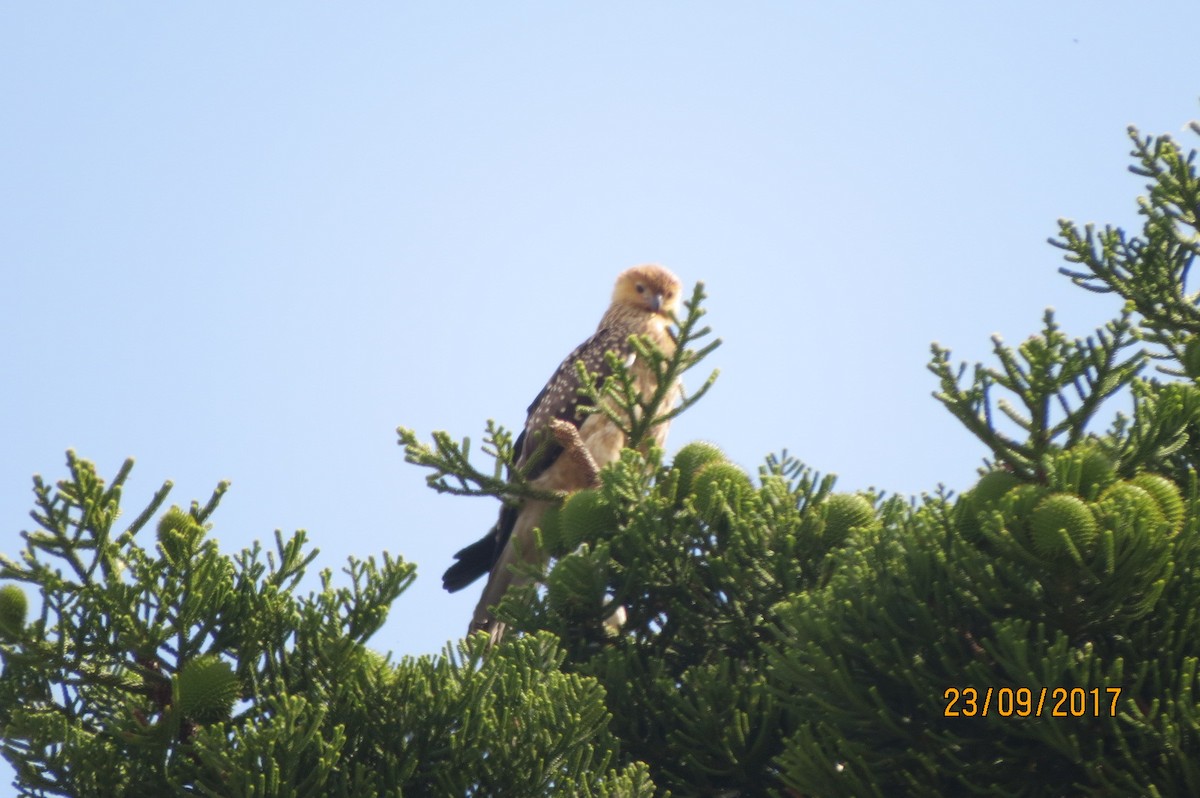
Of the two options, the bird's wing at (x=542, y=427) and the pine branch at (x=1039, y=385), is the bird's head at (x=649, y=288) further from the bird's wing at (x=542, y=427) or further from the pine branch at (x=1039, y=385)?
the pine branch at (x=1039, y=385)

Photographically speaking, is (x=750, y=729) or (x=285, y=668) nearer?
(x=285, y=668)

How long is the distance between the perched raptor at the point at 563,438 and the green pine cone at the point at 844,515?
1270 mm

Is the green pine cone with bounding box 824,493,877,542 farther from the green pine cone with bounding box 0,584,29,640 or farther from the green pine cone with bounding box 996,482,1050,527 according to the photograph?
the green pine cone with bounding box 0,584,29,640

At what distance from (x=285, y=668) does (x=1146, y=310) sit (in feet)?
8.03

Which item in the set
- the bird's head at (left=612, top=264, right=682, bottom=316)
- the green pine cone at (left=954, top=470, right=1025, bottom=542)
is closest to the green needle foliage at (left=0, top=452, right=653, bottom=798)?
the green pine cone at (left=954, top=470, right=1025, bottom=542)

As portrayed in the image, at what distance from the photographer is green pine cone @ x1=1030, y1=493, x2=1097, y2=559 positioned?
2666 millimetres

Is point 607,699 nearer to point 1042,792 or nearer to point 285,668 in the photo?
point 285,668

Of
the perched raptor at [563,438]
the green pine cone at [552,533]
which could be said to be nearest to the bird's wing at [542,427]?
the perched raptor at [563,438]

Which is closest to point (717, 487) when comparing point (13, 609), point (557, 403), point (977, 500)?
point (977, 500)

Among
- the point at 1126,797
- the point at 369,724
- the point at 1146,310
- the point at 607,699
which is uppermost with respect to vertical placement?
the point at 1146,310

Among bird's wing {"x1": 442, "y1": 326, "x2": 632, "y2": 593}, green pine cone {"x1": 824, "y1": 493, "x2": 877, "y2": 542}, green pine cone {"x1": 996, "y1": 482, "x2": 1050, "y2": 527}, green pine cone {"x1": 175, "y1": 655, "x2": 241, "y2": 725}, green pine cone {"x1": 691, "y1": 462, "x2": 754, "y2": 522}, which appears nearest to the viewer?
green pine cone {"x1": 996, "y1": 482, "x2": 1050, "y2": 527}

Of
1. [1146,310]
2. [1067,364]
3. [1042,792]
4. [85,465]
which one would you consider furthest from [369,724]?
[1146,310]

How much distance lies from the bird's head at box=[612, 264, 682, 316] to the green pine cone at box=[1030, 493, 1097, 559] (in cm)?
574

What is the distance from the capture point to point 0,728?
10.1 feet
